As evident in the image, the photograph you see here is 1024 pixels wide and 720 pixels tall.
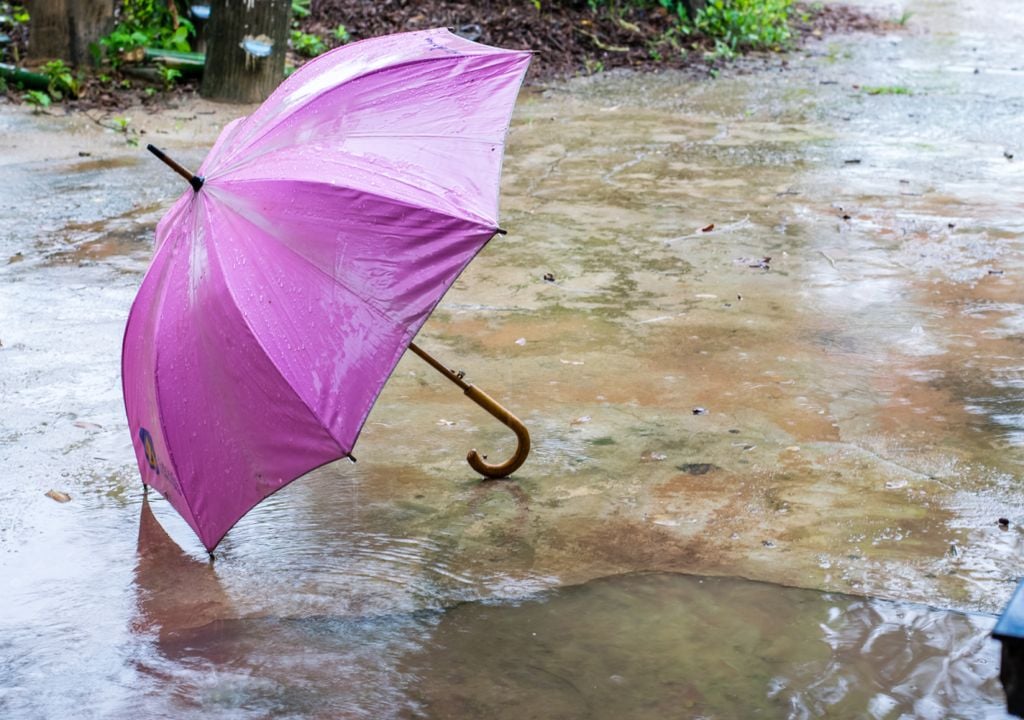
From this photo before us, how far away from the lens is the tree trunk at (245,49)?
8609 mm

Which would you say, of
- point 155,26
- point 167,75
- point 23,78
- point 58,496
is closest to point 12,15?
point 155,26

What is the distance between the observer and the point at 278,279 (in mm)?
2850

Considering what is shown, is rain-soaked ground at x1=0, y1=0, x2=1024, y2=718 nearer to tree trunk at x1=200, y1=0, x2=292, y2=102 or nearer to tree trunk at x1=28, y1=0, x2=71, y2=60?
tree trunk at x1=200, y1=0, x2=292, y2=102

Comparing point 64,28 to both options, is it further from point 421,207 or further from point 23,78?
point 421,207

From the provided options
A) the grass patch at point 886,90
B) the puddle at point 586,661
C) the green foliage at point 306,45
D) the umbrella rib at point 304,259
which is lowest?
the puddle at point 586,661

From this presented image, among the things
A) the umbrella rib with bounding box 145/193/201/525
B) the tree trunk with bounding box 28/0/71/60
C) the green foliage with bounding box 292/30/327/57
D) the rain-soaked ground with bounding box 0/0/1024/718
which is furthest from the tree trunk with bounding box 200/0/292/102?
the umbrella rib with bounding box 145/193/201/525

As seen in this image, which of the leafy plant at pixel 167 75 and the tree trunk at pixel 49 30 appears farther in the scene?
the leafy plant at pixel 167 75

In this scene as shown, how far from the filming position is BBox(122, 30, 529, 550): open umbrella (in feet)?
9.14

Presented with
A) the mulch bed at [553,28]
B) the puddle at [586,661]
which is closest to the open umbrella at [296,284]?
the puddle at [586,661]

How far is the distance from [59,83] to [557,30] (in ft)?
14.8

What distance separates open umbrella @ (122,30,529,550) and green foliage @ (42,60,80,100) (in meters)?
6.49

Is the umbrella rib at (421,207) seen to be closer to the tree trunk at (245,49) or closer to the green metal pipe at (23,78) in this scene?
the tree trunk at (245,49)

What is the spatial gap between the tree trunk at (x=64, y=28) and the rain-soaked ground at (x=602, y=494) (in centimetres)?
303

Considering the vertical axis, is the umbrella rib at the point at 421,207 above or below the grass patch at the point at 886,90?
above
